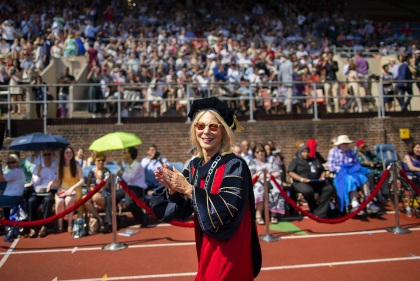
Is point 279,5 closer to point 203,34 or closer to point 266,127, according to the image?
point 203,34

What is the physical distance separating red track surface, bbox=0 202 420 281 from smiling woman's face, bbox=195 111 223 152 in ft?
9.13

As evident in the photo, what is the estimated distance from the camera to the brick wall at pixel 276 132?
425 inches

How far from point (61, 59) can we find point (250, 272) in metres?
13.3

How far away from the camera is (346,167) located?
7.86m

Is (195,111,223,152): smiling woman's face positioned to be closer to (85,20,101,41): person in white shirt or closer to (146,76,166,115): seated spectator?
(146,76,166,115): seated spectator

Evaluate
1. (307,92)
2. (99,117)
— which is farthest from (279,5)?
(99,117)

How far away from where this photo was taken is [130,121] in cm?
1146

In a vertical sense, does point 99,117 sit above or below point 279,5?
below

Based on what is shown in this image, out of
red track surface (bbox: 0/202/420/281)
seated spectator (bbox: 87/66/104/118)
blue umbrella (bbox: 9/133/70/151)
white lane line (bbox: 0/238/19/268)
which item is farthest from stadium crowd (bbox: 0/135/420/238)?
seated spectator (bbox: 87/66/104/118)

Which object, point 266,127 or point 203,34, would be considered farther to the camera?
point 203,34

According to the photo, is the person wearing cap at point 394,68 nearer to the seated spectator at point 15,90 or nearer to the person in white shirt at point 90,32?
the person in white shirt at point 90,32

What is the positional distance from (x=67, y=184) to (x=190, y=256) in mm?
3265

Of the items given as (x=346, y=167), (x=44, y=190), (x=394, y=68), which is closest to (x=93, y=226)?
(x=44, y=190)

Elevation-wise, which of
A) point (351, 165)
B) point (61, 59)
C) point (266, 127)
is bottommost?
point (351, 165)
